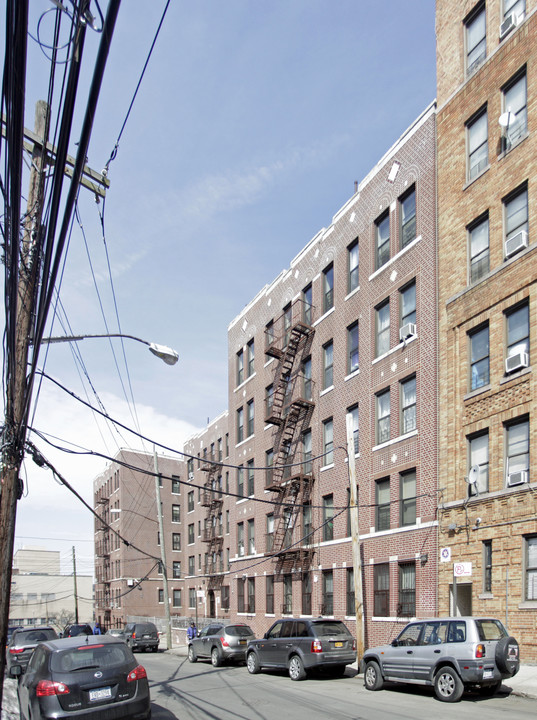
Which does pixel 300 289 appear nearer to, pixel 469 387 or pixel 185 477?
pixel 469 387

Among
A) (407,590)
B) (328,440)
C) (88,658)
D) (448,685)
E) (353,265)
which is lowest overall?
(407,590)

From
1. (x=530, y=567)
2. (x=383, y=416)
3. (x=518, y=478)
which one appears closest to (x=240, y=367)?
(x=383, y=416)

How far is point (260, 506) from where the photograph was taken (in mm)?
37844

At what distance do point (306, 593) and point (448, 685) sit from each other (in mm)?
17609

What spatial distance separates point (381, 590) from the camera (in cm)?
2594

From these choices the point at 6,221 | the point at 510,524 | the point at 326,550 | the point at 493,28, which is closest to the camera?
the point at 6,221

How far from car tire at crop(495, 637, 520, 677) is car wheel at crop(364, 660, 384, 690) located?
10.4 feet

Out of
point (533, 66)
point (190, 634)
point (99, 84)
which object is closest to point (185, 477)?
point (190, 634)

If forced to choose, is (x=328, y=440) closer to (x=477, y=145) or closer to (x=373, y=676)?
A: (x=477, y=145)

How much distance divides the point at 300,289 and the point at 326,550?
1218 cm

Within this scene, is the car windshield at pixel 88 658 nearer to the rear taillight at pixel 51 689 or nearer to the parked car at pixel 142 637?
the rear taillight at pixel 51 689

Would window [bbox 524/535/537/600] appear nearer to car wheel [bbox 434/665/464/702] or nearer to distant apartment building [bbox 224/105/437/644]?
distant apartment building [bbox 224/105/437/644]

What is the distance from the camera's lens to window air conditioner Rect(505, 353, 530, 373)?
20.2 metres

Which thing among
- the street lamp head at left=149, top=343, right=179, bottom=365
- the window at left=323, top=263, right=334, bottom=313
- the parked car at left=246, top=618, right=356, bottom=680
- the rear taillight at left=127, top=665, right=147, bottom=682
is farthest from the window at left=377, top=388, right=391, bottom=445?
the rear taillight at left=127, top=665, right=147, bottom=682
